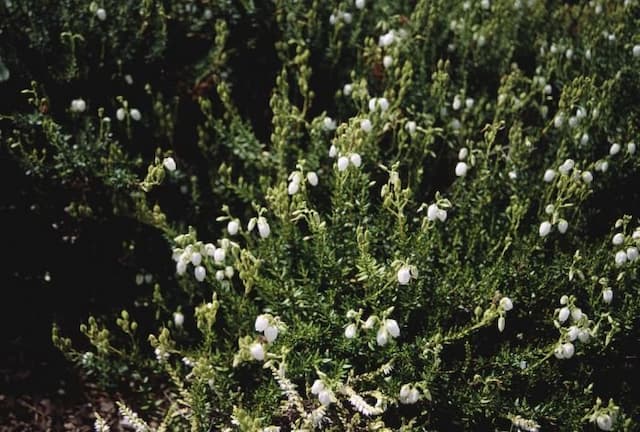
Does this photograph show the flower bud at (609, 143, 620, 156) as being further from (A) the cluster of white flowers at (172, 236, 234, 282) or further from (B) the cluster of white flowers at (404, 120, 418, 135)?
(A) the cluster of white flowers at (172, 236, 234, 282)

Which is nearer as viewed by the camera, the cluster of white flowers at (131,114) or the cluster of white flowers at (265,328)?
the cluster of white flowers at (265,328)

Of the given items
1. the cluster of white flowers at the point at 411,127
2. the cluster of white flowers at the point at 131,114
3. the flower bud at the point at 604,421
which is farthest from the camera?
the cluster of white flowers at the point at 131,114

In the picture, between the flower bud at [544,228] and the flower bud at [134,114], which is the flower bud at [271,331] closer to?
the flower bud at [544,228]

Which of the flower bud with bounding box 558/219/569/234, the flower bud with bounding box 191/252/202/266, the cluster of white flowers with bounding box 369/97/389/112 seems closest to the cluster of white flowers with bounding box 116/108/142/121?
the flower bud with bounding box 191/252/202/266

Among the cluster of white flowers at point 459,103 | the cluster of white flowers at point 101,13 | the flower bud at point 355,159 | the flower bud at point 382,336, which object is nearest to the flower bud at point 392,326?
the flower bud at point 382,336

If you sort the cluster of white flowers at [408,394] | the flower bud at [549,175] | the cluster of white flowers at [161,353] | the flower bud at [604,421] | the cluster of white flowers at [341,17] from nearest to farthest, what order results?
the flower bud at [604,421], the cluster of white flowers at [408,394], the cluster of white flowers at [161,353], the flower bud at [549,175], the cluster of white flowers at [341,17]

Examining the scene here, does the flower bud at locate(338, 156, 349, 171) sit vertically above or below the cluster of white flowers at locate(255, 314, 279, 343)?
above

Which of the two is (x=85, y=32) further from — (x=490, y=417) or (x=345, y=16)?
(x=490, y=417)

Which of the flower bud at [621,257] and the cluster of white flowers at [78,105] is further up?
the cluster of white flowers at [78,105]
